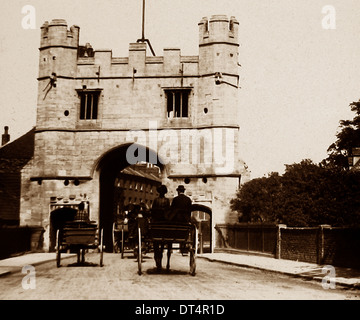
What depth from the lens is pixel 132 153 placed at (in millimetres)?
34000

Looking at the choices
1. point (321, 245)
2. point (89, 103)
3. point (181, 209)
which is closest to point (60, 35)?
point (89, 103)

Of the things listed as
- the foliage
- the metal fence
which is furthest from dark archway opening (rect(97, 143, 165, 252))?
the foliage

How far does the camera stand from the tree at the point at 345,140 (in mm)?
39906

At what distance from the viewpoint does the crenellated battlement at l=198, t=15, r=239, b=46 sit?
3247 cm

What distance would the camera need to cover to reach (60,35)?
33.3m

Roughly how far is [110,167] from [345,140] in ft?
53.6

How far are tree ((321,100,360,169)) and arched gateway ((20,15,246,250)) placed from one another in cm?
1072

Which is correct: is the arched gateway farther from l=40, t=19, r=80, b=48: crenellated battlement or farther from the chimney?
the chimney

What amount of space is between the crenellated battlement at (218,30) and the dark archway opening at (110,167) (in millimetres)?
6752

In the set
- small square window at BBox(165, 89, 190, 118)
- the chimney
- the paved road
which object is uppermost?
the chimney
